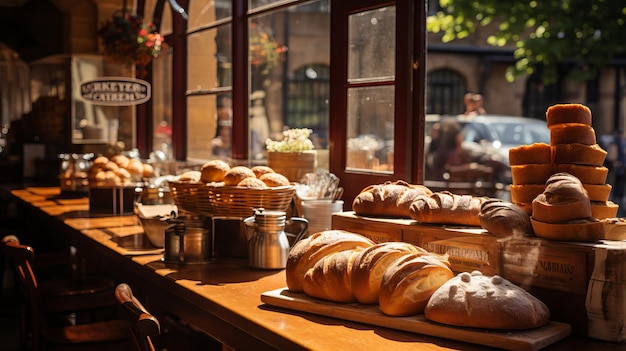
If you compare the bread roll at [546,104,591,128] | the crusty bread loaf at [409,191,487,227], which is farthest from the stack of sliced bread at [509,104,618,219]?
the crusty bread loaf at [409,191,487,227]

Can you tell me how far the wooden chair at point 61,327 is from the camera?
3684 millimetres

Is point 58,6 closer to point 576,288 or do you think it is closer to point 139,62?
point 139,62

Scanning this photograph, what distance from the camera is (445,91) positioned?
2175cm

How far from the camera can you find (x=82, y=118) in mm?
7969

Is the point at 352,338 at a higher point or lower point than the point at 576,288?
lower

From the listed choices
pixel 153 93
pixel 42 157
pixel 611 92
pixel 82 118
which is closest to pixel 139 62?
pixel 153 93

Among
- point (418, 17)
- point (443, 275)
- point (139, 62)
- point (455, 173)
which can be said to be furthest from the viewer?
point (455, 173)

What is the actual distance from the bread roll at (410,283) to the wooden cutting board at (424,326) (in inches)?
1.1

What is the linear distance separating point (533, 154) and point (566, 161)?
98 millimetres

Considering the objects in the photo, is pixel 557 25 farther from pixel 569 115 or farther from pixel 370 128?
pixel 569 115

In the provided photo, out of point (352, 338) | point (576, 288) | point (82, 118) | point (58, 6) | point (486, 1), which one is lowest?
point (352, 338)

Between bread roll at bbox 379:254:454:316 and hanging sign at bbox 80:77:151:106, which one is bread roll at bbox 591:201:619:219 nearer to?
bread roll at bbox 379:254:454:316

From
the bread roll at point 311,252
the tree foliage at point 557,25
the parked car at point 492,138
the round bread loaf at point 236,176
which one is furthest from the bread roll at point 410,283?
the tree foliage at point 557,25

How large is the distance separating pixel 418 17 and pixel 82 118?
5.21 meters
